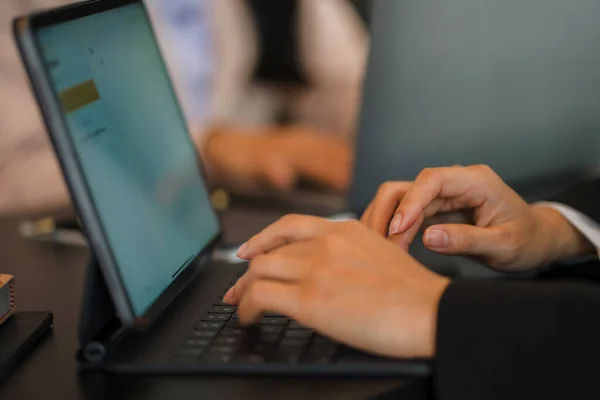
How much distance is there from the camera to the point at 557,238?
91 centimetres

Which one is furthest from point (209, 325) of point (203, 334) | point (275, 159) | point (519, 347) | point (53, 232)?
point (275, 159)

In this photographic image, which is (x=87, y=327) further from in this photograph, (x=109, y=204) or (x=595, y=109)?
(x=595, y=109)

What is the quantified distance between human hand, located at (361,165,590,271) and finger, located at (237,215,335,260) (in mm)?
84

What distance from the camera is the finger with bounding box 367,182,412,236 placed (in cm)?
78

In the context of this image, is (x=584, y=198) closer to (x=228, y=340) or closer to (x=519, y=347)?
(x=519, y=347)

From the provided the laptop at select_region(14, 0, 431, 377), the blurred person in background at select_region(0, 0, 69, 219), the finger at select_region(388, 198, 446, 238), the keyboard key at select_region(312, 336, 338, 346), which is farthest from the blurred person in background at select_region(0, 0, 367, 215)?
the keyboard key at select_region(312, 336, 338, 346)

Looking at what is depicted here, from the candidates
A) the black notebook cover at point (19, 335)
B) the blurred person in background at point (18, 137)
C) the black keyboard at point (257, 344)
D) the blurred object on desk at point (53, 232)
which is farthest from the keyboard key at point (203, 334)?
the blurred person in background at point (18, 137)

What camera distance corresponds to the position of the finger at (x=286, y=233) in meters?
0.70

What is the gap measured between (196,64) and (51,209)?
0.77 m

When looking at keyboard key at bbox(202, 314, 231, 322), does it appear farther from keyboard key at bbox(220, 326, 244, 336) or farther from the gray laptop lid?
the gray laptop lid

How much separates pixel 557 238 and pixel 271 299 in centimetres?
41

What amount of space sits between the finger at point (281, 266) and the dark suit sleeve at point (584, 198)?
42cm

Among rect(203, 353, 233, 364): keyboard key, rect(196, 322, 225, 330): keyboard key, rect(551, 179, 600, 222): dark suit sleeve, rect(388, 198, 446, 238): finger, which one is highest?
rect(388, 198, 446, 238): finger

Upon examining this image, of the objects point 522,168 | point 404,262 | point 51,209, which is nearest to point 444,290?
point 404,262
